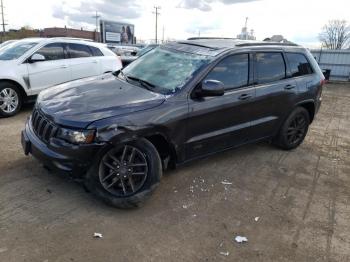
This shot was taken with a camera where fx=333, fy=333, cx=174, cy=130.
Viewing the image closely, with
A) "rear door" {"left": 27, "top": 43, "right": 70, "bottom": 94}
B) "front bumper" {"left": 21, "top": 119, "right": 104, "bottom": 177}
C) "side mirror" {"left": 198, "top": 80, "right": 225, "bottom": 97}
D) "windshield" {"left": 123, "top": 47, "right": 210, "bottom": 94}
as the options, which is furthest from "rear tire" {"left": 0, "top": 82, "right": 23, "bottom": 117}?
"side mirror" {"left": 198, "top": 80, "right": 225, "bottom": 97}

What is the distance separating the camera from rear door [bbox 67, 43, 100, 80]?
7902mm

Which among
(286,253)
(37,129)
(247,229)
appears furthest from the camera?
(37,129)

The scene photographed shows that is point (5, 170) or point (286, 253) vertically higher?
point (5, 170)

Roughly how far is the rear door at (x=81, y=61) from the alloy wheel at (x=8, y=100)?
145 cm

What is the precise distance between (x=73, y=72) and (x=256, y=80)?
4774 millimetres

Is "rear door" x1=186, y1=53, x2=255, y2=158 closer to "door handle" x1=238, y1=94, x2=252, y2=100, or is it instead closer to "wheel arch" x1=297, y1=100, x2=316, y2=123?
"door handle" x1=238, y1=94, x2=252, y2=100

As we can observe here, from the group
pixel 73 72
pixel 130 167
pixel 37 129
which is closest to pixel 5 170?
pixel 37 129

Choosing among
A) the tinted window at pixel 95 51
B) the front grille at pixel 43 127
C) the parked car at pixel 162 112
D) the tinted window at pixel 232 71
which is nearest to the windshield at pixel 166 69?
the parked car at pixel 162 112

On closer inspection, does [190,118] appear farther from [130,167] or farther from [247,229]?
[247,229]

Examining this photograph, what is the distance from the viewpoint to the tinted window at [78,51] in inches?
313

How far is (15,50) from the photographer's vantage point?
736cm

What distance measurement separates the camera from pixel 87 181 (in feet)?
11.3

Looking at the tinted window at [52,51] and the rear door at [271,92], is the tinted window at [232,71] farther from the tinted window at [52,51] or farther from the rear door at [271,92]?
the tinted window at [52,51]

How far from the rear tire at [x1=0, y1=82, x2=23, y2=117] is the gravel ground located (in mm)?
1980
